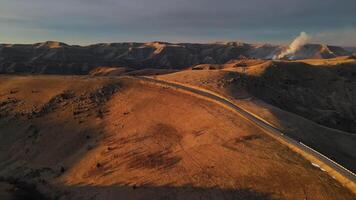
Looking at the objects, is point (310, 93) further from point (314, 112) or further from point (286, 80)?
point (314, 112)

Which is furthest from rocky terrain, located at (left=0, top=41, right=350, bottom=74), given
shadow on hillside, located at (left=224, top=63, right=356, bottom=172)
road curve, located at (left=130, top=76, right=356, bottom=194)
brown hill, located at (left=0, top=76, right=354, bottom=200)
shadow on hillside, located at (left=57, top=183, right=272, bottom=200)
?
shadow on hillside, located at (left=57, top=183, right=272, bottom=200)

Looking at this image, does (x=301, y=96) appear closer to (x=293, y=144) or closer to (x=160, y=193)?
(x=293, y=144)

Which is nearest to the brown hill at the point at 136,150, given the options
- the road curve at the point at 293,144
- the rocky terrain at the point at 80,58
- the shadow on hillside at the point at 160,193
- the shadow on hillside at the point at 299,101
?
the shadow on hillside at the point at 160,193

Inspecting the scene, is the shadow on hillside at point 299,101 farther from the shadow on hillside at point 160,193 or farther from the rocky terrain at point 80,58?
the rocky terrain at point 80,58

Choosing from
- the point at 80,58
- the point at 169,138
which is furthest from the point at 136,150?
the point at 80,58

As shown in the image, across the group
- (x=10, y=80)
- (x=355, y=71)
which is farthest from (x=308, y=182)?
(x=355, y=71)

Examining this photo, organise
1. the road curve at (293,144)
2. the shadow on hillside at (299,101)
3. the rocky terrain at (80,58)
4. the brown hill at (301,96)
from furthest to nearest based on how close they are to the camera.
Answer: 1. the rocky terrain at (80,58)
2. the brown hill at (301,96)
3. the shadow on hillside at (299,101)
4. the road curve at (293,144)
